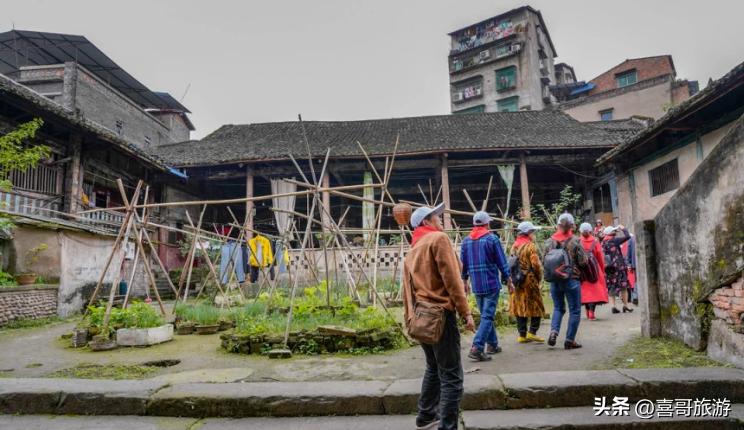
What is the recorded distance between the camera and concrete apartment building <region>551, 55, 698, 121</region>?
27.1 m

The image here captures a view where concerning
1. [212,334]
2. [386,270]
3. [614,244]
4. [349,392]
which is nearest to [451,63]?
[386,270]

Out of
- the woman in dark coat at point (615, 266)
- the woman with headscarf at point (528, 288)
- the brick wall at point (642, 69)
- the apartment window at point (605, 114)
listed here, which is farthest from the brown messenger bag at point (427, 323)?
the brick wall at point (642, 69)

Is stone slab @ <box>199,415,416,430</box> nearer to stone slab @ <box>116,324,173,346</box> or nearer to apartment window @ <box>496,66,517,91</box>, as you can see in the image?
stone slab @ <box>116,324,173,346</box>

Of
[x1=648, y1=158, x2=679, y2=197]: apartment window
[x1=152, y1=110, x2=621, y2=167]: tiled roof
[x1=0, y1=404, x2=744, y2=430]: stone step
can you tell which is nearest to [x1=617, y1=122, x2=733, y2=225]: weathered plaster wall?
[x1=648, y1=158, x2=679, y2=197]: apartment window

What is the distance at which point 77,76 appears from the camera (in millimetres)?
18750

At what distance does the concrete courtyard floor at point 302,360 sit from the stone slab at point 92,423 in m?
0.68

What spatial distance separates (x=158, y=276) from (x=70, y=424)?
41.8ft

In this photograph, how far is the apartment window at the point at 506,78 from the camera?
3303 cm

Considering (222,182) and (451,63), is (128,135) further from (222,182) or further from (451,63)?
(451,63)

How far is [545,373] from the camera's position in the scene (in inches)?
157

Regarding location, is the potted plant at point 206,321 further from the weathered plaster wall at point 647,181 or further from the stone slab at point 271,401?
the weathered plaster wall at point 647,181

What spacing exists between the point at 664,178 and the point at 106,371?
1306 cm

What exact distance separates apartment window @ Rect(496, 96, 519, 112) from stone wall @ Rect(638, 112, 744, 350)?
28985 mm

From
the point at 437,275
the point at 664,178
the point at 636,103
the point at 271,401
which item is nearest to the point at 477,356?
the point at 437,275
